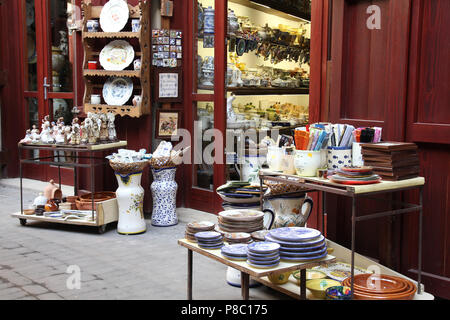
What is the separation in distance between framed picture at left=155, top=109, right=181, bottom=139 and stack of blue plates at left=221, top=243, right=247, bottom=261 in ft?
9.00

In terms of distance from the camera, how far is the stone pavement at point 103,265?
12.3 feet

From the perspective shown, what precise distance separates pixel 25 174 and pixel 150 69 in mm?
3092

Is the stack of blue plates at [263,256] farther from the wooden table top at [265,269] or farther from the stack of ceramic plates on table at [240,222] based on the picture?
the stack of ceramic plates on table at [240,222]

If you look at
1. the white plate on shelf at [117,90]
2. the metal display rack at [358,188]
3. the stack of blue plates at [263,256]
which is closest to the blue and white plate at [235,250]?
the stack of blue plates at [263,256]

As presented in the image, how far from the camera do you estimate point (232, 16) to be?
18.8ft

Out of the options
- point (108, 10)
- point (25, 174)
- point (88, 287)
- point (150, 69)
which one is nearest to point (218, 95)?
point (150, 69)

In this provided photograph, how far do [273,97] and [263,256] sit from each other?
4.06 m

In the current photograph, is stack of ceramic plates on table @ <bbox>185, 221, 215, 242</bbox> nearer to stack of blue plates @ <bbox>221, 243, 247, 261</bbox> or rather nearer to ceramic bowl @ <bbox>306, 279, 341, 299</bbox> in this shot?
stack of blue plates @ <bbox>221, 243, 247, 261</bbox>

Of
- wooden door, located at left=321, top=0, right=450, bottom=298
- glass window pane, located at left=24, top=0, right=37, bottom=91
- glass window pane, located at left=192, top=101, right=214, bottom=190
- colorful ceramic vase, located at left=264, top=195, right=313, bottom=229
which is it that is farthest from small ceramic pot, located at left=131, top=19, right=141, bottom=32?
colorful ceramic vase, located at left=264, top=195, right=313, bottom=229

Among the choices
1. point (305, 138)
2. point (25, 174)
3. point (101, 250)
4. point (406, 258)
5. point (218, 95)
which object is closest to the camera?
point (305, 138)

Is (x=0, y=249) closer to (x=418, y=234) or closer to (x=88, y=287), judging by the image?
(x=88, y=287)

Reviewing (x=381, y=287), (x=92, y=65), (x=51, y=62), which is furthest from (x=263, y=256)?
(x=51, y=62)

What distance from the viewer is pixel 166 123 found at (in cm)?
577

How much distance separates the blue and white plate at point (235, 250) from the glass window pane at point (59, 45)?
454 cm
